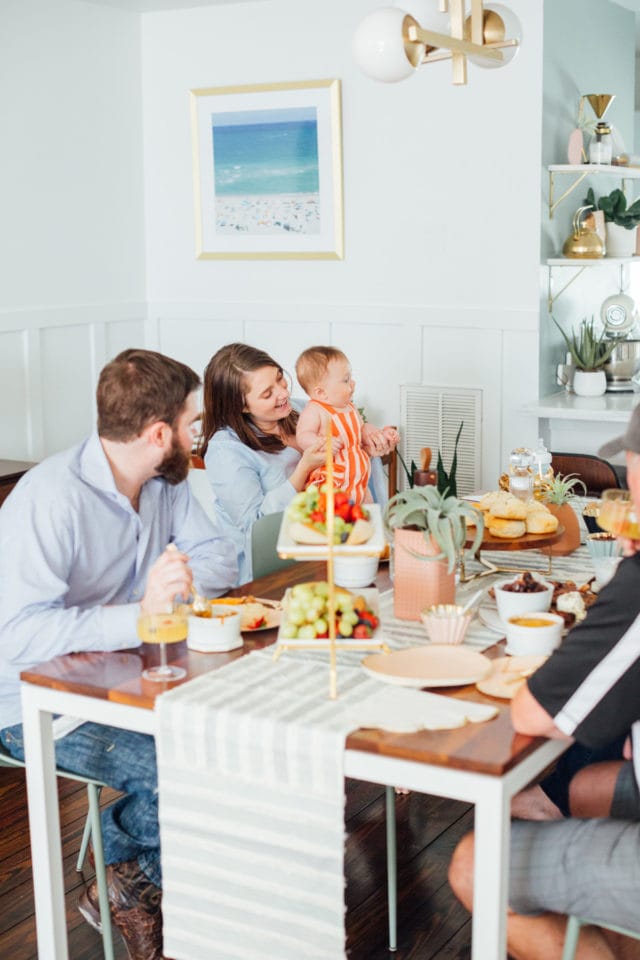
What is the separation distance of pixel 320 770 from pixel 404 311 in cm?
346

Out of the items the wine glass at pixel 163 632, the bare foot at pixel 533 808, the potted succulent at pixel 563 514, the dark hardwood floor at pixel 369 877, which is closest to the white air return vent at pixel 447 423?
the potted succulent at pixel 563 514

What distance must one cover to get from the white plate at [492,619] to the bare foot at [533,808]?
1.15 ft

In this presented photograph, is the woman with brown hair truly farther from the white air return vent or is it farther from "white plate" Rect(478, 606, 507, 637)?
the white air return vent

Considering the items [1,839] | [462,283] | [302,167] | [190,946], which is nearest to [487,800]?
[190,946]

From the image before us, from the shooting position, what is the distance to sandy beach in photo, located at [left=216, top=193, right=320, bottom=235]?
5199mm

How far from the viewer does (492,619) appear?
91.7 inches

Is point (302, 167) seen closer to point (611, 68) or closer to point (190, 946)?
point (611, 68)

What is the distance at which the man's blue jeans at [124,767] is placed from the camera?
2.26 meters

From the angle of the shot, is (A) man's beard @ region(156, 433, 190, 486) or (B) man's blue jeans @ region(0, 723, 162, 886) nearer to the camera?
(B) man's blue jeans @ region(0, 723, 162, 886)

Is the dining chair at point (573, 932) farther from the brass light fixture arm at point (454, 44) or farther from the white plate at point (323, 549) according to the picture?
the brass light fixture arm at point (454, 44)

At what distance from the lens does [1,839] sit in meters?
2.96

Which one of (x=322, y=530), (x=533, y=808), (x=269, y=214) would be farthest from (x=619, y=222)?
(x=322, y=530)

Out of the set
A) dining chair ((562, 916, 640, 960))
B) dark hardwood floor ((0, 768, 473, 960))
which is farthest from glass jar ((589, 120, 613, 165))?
dining chair ((562, 916, 640, 960))

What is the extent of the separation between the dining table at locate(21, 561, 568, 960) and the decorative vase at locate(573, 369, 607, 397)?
2640 millimetres
